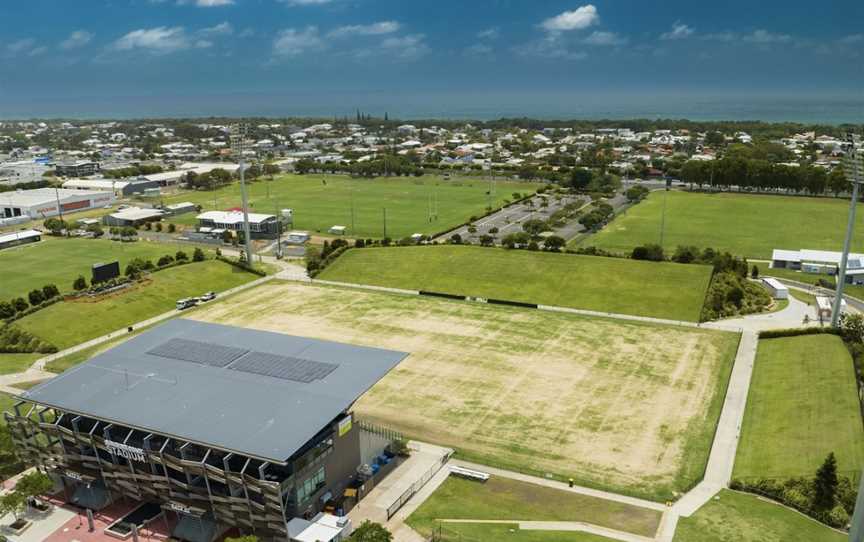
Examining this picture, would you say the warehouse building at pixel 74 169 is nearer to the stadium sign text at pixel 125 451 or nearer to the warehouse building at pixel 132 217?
the warehouse building at pixel 132 217

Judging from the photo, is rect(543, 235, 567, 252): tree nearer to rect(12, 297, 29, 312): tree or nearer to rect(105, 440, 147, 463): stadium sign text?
rect(105, 440, 147, 463): stadium sign text

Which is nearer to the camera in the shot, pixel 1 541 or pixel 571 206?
pixel 1 541

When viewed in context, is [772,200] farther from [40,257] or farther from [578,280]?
[40,257]

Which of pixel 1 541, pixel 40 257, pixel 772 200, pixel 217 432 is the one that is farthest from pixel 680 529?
pixel 772 200

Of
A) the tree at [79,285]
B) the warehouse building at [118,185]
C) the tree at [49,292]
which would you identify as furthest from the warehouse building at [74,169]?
the tree at [49,292]

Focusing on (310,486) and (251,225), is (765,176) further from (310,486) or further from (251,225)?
(310,486)

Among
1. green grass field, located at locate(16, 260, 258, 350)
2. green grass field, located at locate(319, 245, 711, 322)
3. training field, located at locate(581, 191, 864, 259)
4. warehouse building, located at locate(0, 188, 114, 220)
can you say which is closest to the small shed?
green grass field, located at locate(319, 245, 711, 322)
